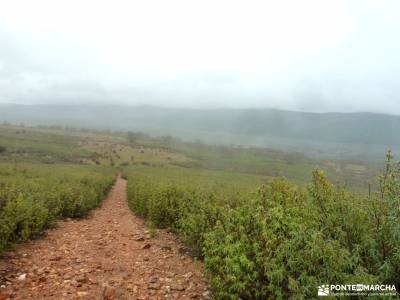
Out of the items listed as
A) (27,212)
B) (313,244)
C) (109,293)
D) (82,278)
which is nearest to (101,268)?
(82,278)

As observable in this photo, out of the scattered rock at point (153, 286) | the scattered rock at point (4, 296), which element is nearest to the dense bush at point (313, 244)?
the scattered rock at point (153, 286)

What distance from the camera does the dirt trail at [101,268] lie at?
6.23 metres

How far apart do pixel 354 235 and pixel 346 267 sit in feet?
2.72

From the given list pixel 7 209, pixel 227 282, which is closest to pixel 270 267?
pixel 227 282

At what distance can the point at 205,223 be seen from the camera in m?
8.08

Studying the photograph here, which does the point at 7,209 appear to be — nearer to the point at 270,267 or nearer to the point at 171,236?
the point at 171,236

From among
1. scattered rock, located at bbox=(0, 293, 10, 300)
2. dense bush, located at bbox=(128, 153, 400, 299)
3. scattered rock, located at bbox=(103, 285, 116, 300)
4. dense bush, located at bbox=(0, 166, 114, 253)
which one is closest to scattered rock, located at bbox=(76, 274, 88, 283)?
scattered rock, located at bbox=(103, 285, 116, 300)

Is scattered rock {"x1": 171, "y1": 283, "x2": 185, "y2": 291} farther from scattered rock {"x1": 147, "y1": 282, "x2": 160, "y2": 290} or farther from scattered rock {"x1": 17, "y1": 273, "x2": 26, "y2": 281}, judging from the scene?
scattered rock {"x1": 17, "y1": 273, "x2": 26, "y2": 281}

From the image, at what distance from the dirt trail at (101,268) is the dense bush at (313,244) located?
1502 mm

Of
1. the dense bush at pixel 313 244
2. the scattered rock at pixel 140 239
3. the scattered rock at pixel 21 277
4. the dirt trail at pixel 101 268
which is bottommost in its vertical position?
the scattered rock at pixel 140 239

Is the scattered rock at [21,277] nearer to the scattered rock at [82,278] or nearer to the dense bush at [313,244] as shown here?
the scattered rock at [82,278]

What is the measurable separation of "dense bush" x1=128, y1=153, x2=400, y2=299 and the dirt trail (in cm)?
150

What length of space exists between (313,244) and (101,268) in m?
5.35

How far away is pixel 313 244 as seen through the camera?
3.90 m
